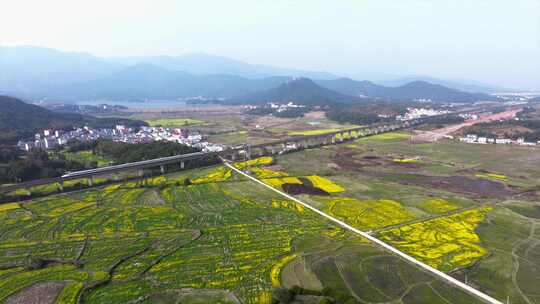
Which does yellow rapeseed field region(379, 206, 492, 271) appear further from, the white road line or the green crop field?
the white road line

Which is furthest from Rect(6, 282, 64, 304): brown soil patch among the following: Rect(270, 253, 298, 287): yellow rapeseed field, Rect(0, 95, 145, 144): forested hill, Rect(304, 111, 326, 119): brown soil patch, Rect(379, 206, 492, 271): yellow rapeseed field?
Rect(304, 111, 326, 119): brown soil patch

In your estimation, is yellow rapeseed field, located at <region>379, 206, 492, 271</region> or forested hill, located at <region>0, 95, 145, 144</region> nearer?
yellow rapeseed field, located at <region>379, 206, 492, 271</region>

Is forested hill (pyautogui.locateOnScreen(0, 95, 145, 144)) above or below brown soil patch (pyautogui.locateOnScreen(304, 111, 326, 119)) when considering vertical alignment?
above

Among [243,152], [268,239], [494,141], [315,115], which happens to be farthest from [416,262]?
[315,115]

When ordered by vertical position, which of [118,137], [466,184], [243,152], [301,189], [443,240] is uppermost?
[118,137]

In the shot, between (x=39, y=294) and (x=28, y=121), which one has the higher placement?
(x=28, y=121)

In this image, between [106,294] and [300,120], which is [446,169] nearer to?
[106,294]

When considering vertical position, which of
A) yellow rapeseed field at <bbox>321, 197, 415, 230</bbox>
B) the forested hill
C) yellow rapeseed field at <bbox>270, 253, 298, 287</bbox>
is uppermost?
the forested hill

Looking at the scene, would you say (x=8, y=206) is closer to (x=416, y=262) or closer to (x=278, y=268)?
(x=278, y=268)

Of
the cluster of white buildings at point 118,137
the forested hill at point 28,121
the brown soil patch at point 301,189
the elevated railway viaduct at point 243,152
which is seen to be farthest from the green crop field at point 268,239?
the forested hill at point 28,121
